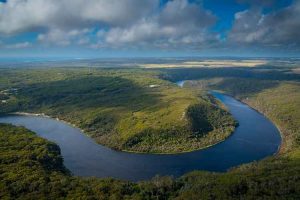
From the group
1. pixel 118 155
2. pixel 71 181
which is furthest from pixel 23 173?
pixel 118 155

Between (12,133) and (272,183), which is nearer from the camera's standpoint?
(272,183)

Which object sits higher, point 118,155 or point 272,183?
point 272,183

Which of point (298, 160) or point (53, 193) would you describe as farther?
point (298, 160)

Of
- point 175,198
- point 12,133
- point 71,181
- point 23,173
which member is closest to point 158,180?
point 175,198

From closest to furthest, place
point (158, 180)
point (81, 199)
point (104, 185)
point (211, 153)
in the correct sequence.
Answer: point (81, 199), point (104, 185), point (158, 180), point (211, 153)

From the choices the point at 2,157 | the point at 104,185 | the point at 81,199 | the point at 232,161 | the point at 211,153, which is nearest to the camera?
the point at 81,199

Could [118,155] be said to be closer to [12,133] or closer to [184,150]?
[184,150]

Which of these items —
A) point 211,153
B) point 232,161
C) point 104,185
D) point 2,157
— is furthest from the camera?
point 211,153

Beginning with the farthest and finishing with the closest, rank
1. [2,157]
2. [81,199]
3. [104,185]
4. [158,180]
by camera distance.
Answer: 1. [2,157]
2. [158,180]
3. [104,185]
4. [81,199]

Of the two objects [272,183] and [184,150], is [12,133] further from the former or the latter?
[272,183]
